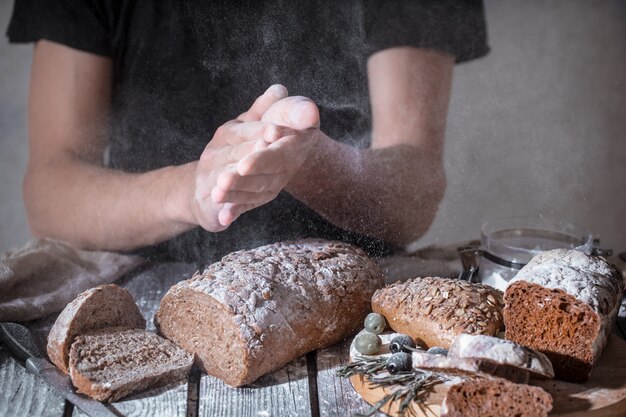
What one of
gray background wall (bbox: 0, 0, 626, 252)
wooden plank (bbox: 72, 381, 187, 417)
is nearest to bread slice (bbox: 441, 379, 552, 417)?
wooden plank (bbox: 72, 381, 187, 417)

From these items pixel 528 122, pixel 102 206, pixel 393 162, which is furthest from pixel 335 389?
pixel 528 122

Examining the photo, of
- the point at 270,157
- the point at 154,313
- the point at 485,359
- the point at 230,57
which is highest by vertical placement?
the point at 230,57

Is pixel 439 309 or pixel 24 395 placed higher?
pixel 439 309

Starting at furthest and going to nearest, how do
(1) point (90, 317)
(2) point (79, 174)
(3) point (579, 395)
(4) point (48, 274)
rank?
(2) point (79, 174) → (4) point (48, 274) → (1) point (90, 317) → (3) point (579, 395)

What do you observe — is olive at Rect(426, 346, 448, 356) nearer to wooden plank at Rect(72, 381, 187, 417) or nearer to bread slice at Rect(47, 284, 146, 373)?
wooden plank at Rect(72, 381, 187, 417)

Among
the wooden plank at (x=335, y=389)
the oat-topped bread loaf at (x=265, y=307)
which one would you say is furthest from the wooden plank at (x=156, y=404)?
the wooden plank at (x=335, y=389)

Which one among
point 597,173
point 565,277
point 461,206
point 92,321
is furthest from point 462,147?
point 92,321

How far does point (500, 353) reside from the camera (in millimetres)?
1464

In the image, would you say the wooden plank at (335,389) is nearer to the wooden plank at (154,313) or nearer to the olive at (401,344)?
the olive at (401,344)

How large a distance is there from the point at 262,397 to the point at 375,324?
0.31m

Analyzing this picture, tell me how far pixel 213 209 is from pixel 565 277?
84 centimetres

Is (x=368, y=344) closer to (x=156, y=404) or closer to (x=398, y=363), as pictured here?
(x=398, y=363)

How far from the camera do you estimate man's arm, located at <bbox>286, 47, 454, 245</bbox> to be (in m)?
2.20

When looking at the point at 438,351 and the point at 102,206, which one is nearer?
the point at 438,351
